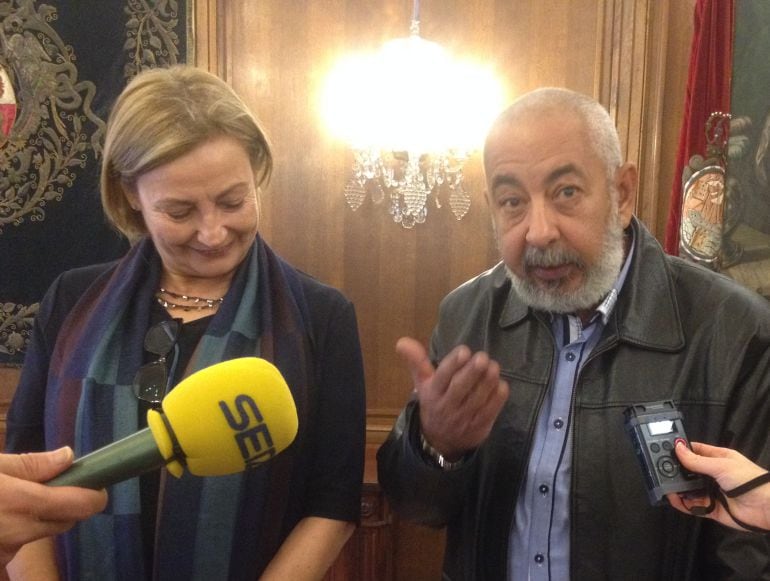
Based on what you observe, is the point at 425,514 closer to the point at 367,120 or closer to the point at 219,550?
the point at 219,550

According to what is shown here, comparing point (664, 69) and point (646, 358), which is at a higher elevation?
point (664, 69)

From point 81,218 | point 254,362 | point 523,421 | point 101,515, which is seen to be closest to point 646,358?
point 523,421

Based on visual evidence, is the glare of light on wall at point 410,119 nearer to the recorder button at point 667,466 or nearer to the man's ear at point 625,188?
the man's ear at point 625,188

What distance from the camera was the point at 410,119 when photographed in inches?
95.4

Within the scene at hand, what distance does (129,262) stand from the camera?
1252mm

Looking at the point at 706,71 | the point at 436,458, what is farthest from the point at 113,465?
the point at 706,71

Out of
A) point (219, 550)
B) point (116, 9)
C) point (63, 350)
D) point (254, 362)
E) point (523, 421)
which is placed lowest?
point (219, 550)

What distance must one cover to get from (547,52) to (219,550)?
226 cm

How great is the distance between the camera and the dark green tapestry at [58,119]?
257 cm

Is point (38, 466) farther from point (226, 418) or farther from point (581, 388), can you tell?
point (581, 388)

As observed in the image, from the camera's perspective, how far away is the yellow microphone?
0.67 m

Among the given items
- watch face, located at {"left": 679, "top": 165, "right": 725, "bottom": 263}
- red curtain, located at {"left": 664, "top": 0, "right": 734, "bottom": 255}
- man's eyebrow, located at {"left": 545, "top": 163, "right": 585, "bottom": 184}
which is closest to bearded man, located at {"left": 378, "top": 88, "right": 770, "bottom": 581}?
man's eyebrow, located at {"left": 545, "top": 163, "right": 585, "bottom": 184}

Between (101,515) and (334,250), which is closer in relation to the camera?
(101,515)

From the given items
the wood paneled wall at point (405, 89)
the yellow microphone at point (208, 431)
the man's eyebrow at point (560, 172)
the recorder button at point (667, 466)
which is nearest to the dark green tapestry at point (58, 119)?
the wood paneled wall at point (405, 89)
